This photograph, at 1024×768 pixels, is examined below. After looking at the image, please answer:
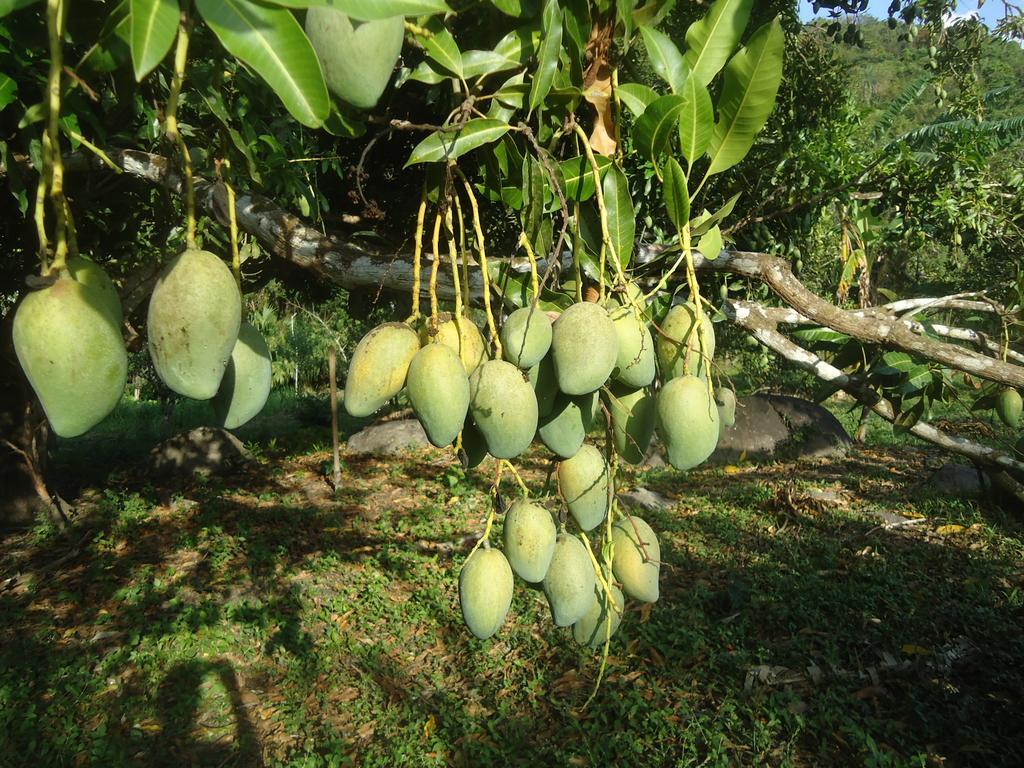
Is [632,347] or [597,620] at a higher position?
[632,347]

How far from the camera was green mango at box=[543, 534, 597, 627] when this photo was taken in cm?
92

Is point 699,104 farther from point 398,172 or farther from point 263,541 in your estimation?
point 263,541

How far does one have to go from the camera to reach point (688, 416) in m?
0.81

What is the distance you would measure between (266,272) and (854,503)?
4507 mm

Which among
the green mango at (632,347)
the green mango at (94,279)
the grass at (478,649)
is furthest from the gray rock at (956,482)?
the green mango at (94,279)

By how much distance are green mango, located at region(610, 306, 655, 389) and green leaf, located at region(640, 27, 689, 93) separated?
1.10ft

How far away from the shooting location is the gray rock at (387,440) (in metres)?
7.00

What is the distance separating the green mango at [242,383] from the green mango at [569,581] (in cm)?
45

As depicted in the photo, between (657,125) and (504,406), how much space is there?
389 millimetres

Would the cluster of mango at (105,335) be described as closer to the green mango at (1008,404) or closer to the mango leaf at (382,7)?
the mango leaf at (382,7)

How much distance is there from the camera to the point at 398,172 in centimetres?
248

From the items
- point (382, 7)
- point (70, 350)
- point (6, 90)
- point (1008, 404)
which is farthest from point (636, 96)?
point (1008, 404)

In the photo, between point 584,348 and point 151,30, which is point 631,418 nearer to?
point 584,348

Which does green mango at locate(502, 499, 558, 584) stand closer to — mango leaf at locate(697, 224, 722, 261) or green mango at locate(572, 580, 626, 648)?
green mango at locate(572, 580, 626, 648)
